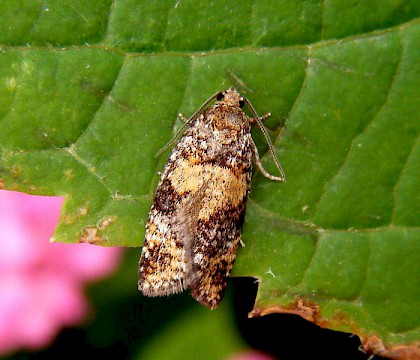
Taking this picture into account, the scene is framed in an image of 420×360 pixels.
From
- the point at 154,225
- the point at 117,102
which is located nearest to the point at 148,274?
the point at 154,225

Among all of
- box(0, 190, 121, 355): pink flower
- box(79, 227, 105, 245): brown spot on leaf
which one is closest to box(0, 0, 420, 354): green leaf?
box(79, 227, 105, 245): brown spot on leaf

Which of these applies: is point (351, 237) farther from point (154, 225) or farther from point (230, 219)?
point (154, 225)

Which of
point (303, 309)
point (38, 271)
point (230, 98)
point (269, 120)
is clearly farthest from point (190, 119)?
point (38, 271)

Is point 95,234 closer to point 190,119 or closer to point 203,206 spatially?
point 203,206

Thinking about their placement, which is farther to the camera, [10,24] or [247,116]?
[247,116]

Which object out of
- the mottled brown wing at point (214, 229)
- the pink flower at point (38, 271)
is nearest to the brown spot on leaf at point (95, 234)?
the mottled brown wing at point (214, 229)

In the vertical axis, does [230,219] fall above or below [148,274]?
above

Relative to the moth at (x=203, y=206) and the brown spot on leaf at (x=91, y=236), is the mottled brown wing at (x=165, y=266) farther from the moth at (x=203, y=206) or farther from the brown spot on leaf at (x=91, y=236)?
the brown spot on leaf at (x=91, y=236)
